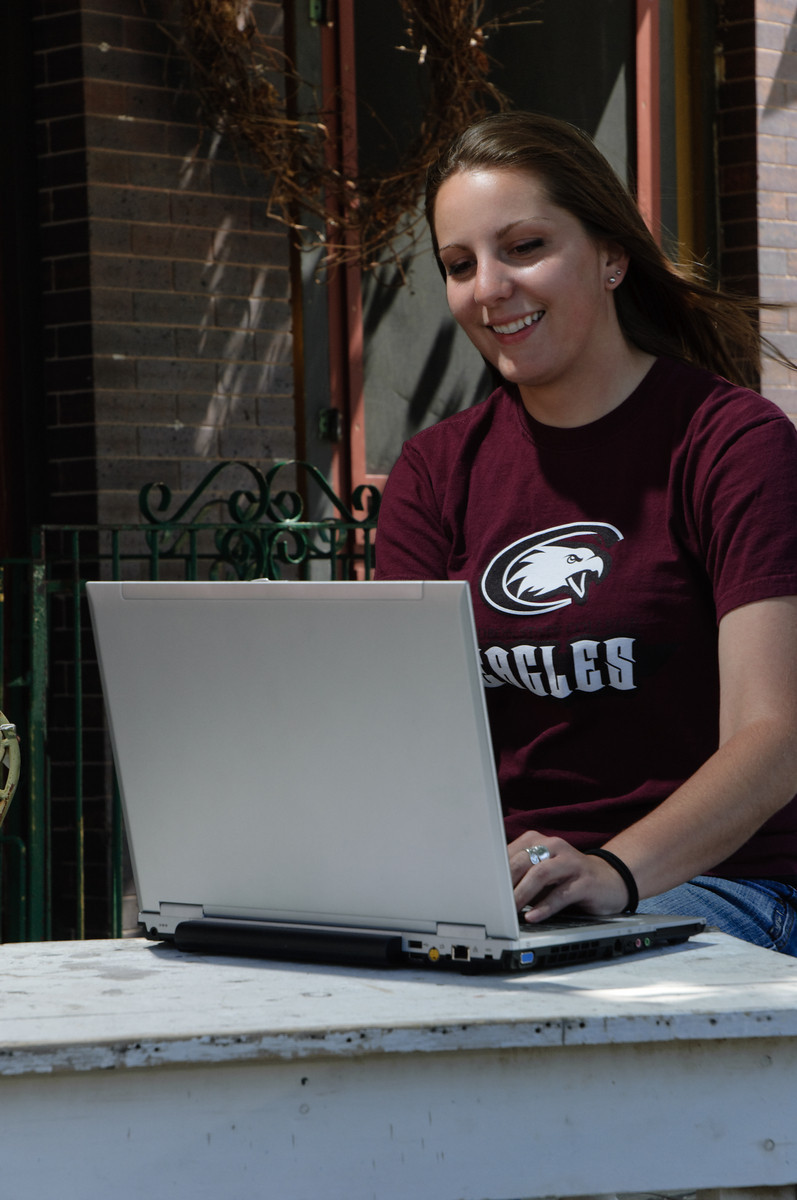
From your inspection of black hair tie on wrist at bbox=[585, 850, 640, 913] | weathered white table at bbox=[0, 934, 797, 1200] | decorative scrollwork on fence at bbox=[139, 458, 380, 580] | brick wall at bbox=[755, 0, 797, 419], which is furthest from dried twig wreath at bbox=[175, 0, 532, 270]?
weathered white table at bbox=[0, 934, 797, 1200]

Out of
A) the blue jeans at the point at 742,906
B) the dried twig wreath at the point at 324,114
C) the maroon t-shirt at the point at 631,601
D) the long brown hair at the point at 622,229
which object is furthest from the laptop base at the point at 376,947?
the dried twig wreath at the point at 324,114

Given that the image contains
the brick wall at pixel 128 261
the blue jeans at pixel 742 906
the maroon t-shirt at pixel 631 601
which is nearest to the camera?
the blue jeans at pixel 742 906

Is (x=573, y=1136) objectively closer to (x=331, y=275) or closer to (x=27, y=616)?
(x=27, y=616)

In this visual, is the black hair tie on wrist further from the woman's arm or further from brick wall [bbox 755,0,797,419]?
brick wall [bbox 755,0,797,419]

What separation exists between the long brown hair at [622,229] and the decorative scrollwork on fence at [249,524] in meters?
1.89

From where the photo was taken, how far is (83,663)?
4.76 metres

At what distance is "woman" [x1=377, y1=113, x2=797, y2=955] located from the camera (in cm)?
220

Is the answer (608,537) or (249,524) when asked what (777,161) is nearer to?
(249,524)

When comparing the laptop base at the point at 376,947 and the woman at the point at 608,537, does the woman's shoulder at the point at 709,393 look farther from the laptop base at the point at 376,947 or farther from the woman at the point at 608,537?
the laptop base at the point at 376,947

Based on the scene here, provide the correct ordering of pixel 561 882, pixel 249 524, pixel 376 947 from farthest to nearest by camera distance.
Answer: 1. pixel 249 524
2. pixel 561 882
3. pixel 376 947

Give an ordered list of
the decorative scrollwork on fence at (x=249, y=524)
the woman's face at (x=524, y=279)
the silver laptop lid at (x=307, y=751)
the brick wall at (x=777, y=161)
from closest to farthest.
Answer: the silver laptop lid at (x=307, y=751)
the woman's face at (x=524, y=279)
the decorative scrollwork on fence at (x=249, y=524)
the brick wall at (x=777, y=161)

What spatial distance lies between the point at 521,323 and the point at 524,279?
0.07 meters

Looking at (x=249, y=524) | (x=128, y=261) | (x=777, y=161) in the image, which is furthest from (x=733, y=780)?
(x=777, y=161)

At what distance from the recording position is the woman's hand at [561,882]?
5.89 ft
